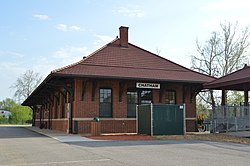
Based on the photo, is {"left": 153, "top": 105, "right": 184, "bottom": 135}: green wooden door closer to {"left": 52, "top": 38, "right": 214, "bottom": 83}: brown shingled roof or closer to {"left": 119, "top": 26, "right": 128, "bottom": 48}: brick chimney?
{"left": 52, "top": 38, "right": 214, "bottom": 83}: brown shingled roof

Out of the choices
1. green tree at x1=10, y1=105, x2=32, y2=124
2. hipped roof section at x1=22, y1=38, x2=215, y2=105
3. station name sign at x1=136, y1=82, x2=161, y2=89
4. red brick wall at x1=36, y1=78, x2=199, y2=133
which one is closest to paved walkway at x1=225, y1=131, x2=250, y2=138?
hipped roof section at x1=22, y1=38, x2=215, y2=105

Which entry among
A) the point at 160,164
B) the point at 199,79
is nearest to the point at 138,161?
the point at 160,164

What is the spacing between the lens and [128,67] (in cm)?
2338

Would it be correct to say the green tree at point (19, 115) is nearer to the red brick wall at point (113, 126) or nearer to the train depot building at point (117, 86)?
the train depot building at point (117, 86)

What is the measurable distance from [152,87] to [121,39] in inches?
215

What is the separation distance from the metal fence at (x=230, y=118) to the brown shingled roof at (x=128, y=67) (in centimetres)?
337

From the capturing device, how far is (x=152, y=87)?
22781 mm

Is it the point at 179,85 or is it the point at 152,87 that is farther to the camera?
the point at 179,85

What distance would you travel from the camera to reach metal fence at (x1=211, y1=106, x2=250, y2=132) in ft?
64.0

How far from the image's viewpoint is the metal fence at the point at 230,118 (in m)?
19.5

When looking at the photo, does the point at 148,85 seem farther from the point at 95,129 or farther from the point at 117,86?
the point at 95,129

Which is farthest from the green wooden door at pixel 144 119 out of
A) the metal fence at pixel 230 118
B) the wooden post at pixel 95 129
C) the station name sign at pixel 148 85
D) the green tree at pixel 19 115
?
the green tree at pixel 19 115

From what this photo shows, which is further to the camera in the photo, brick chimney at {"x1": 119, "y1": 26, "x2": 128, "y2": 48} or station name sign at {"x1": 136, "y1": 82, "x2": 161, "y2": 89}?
brick chimney at {"x1": 119, "y1": 26, "x2": 128, "y2": 48}

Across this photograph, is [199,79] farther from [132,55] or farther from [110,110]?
[110,110]
